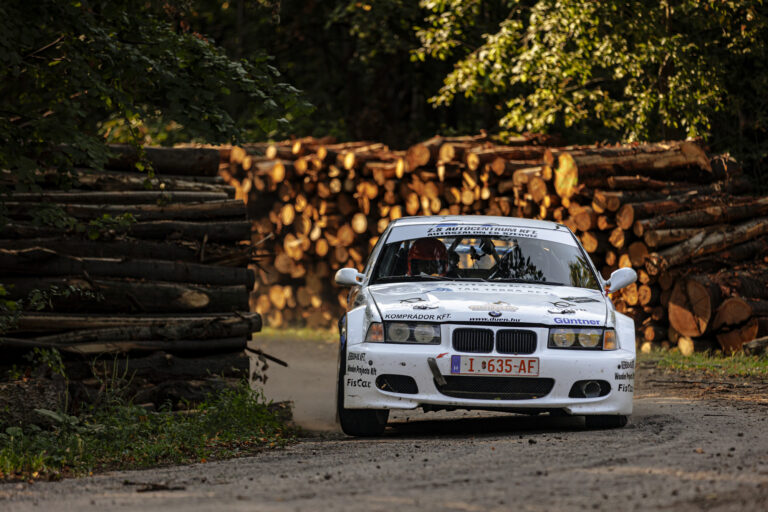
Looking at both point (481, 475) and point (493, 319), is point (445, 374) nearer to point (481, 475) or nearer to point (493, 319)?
point (493, 319)

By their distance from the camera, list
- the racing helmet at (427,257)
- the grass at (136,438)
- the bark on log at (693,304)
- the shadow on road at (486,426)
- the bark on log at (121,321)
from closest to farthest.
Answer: the grass at (136,438) → the shadow on road at (486,426) → the racing helmet at (427,257) → the bark on log at (121,321) → the bark on log at (693,304)

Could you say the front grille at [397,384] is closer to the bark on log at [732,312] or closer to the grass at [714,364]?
the grass at [714,364]

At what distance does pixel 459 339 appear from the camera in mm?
7578

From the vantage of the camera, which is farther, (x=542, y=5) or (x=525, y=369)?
(x=542, y=5)

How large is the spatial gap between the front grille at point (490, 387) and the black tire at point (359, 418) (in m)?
0.66

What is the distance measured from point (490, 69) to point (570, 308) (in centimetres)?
1329

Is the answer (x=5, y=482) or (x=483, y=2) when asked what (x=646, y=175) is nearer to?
(x=483, y=2)

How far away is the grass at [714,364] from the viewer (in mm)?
11555

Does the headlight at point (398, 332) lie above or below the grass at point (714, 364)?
→ above

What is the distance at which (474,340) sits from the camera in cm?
759

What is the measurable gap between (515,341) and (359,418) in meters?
1.32

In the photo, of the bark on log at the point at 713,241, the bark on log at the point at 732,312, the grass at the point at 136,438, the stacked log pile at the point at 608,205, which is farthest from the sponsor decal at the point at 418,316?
the bark on log at the point at 713,241

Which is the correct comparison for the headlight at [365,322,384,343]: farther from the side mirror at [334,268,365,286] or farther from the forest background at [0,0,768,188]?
the forest background at [0,0,768,188]

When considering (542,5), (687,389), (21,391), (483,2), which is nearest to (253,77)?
(21,391)
